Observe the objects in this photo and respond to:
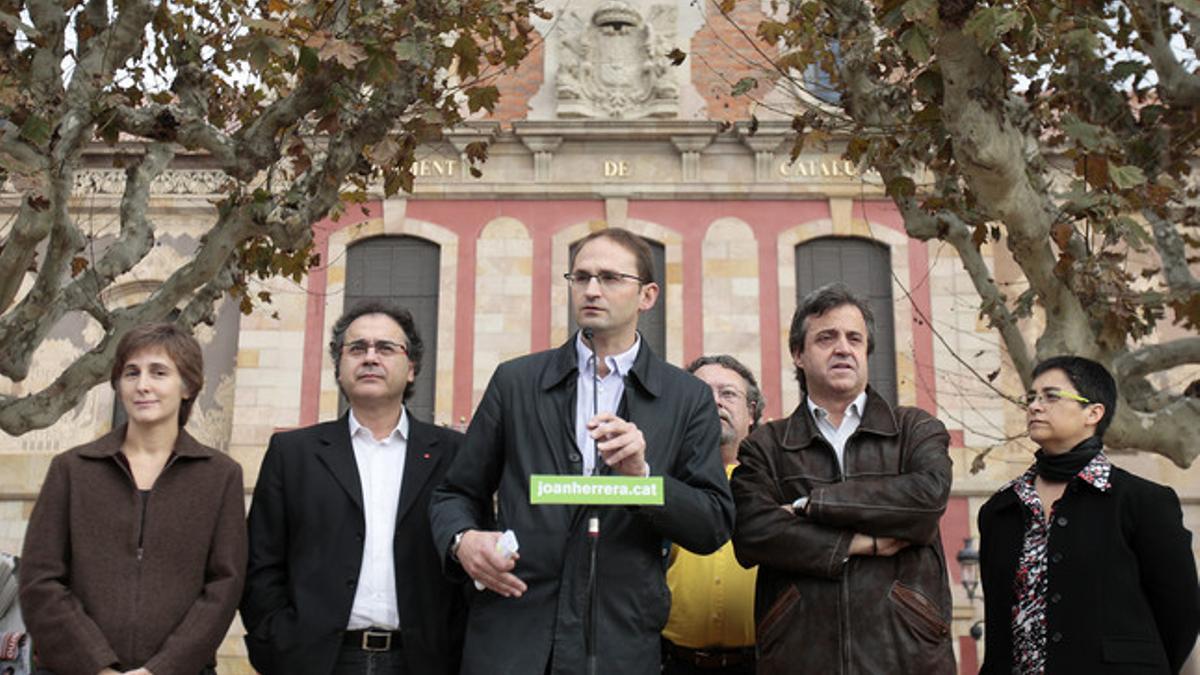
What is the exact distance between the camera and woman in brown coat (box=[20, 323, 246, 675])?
388cm

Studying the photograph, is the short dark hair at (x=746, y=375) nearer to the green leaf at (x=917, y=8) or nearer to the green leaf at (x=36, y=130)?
the green leaf at (x=917, y=8)

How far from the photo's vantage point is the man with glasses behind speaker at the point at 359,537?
4.20 m

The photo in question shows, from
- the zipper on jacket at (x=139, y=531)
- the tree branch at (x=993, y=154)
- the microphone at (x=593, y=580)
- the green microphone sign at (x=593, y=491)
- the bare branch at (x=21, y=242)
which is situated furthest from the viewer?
the bare branch at (x=21, y=242)

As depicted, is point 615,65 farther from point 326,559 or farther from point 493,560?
point 493,560

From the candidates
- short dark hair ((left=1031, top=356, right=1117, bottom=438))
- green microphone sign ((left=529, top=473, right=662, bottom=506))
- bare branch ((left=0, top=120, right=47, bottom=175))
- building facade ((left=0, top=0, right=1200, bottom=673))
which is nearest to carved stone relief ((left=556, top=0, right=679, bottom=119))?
building facade ((left=0, top=0, right=1200, bottom=673))

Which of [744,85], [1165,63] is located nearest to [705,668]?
[744,85]

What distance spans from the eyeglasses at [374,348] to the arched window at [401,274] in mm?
11741

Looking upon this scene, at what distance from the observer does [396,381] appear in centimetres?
464

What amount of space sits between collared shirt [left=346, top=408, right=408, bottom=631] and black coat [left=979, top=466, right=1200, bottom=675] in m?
2.35

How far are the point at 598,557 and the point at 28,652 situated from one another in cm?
278

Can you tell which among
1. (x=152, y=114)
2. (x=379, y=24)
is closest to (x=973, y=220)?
(x=379, y=24)

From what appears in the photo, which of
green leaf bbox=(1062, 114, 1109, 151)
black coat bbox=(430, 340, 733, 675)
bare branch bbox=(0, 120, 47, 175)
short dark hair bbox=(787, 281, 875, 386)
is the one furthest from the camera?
bare branch bbox=(0, 120, 47, 175)

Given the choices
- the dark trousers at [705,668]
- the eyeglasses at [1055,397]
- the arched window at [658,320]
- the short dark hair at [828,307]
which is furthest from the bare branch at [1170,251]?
the arched window at [658,320]

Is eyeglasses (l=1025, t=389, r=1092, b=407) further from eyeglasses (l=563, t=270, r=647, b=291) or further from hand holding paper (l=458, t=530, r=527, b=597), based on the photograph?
hand holding paper (l=458, t=530, r=527, b=597)
